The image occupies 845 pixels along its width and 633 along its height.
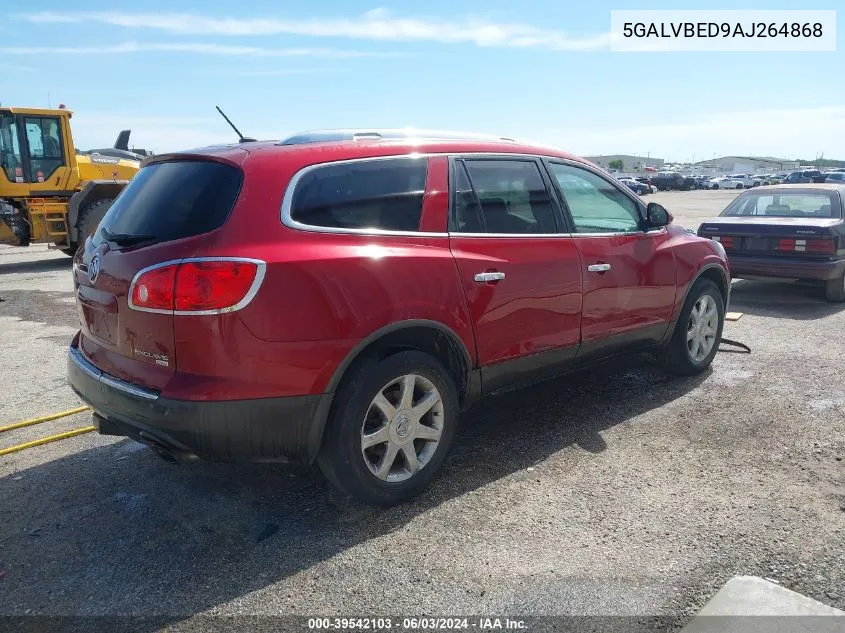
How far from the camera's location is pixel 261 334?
291 centimetres

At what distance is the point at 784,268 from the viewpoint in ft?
27.3

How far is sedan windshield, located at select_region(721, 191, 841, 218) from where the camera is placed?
8.70 meters

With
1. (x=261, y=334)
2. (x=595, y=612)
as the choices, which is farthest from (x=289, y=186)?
(x=595, y=612)

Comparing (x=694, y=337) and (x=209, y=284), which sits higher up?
(x=209, y=284)

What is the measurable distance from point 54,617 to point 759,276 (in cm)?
831

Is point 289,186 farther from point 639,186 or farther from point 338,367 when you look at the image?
point 639,186

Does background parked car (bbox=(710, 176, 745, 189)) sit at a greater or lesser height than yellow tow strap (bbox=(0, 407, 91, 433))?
greater

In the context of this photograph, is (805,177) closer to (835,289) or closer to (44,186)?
(835,289)

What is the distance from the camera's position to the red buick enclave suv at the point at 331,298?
9.53 ft

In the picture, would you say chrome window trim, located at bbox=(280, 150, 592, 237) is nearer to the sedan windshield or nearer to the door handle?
the door handle

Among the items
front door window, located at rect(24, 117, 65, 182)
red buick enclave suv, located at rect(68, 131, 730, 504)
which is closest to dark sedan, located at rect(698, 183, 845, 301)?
red buick enclave suv, located at rect(68, 131, 730, 504)

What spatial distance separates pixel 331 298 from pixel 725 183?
7429 cm

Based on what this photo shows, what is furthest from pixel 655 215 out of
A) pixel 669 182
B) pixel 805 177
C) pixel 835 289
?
pixel 669 182

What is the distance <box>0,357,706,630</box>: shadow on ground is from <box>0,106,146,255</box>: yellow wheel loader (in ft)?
34.8
